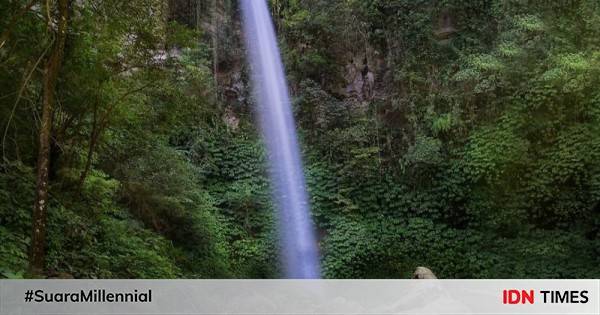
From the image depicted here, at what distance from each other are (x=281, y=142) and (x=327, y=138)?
0.82 meters

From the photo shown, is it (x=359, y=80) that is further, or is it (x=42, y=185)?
(x=359, y=80)

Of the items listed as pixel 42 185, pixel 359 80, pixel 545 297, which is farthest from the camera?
pixel 359 80

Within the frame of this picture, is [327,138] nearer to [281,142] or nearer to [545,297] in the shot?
[281,142]

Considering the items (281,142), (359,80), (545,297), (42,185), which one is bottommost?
(545,297)

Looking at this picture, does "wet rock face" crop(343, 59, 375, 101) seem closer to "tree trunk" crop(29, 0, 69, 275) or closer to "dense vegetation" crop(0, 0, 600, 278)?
"dense vegetation" crop(0, 0, 600, 278)

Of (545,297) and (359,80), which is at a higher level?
(359,80)

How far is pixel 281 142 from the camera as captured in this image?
900 centimetres

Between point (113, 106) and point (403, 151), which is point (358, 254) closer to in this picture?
point (403, 151)

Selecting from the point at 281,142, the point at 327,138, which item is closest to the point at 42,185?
the point at 281,142

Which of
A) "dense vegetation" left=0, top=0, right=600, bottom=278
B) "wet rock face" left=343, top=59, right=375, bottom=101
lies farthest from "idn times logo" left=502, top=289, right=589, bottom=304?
"wet rock face" left=343, top=59, right=375, bottom=101

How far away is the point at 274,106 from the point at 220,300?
5.07 meters

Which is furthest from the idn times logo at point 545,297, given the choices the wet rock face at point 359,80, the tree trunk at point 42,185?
the wet rock face at point 359,80

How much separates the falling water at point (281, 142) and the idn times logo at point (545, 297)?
3713 mm

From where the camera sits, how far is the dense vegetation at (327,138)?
4551 millimetres
